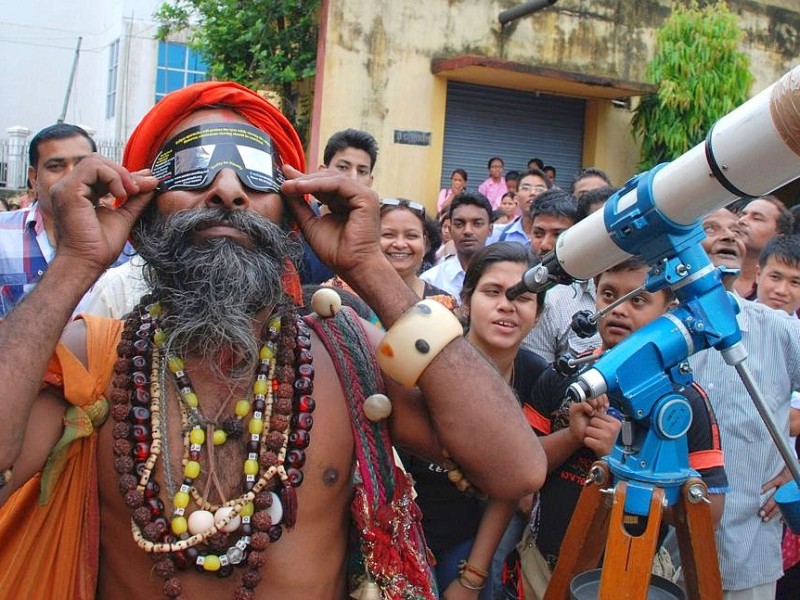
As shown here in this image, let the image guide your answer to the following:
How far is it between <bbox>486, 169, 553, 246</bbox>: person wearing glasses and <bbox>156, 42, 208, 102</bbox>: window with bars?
44.8 ft

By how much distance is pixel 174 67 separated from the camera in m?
18.7

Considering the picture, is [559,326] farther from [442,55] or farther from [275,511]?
[442,55]

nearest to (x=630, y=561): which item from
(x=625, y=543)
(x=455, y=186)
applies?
(x=625, y=543)

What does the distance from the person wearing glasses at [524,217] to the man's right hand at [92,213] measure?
13.2ft

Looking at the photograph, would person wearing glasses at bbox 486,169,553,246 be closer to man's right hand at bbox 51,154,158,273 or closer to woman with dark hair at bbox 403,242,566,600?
woman with dark hair at bbox 403,242,566,600

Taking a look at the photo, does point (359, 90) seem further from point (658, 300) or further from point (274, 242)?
point (274, 242)

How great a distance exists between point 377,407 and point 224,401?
0.37m

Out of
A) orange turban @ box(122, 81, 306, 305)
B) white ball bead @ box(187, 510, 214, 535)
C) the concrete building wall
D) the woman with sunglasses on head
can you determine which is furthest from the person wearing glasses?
the concrete building wall

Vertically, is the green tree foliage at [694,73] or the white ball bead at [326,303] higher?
the green tree foliage at [694,73]

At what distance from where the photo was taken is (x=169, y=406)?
1.90 meters

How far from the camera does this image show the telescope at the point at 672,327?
1.85 meters

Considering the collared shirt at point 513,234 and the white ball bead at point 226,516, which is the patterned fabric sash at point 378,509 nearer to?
the white ball bead at point 226,516

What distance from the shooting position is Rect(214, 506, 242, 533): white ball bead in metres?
1.77

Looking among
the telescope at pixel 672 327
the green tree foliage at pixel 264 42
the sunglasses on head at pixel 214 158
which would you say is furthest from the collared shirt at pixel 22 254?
the green tree foliage at pixel 264 42
